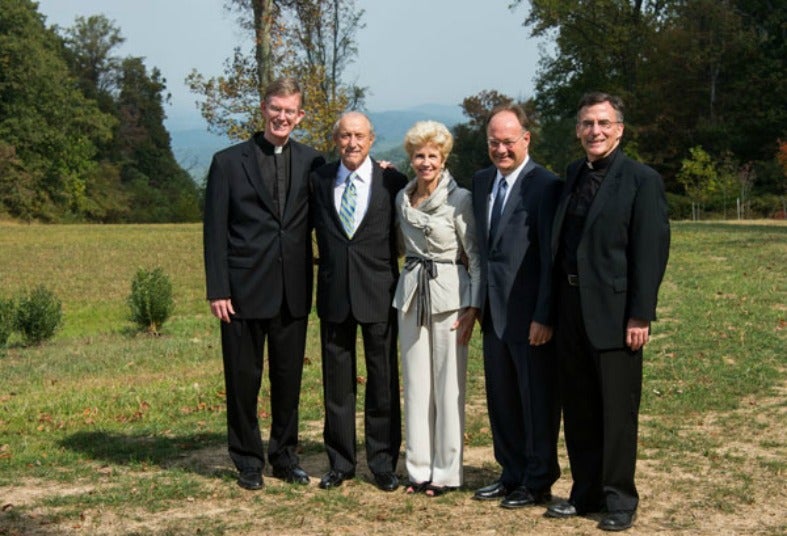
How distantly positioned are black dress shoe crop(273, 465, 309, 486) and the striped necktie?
4.93 ft

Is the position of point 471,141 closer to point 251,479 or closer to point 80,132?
point 80,132

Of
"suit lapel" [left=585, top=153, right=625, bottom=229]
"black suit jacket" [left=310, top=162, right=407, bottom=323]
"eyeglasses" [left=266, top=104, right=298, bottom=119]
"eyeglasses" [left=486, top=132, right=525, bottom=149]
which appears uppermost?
"eyeglasses" [left=266, top=104, right=298, bottom=119]

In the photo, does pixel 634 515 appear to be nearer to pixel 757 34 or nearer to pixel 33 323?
Result: pixel 33 323

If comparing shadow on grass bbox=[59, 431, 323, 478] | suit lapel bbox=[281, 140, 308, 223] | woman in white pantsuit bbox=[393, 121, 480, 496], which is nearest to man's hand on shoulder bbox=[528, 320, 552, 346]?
woman in white pantsuit bbox=[393, 121, 480, 496]

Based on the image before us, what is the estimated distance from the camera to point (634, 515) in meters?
5.86

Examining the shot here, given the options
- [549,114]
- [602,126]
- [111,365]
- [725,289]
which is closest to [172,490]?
[602,126]

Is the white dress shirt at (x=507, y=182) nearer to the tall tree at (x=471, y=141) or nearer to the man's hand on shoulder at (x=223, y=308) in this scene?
the man's hand on shoulder at (x=223, y=308)

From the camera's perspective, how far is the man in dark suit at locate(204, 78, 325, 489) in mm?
6539

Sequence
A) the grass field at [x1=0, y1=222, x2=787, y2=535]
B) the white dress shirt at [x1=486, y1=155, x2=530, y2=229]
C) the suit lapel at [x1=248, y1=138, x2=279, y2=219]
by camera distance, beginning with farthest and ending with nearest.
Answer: the suit lapel at [x1=248, y1=138, x2=279, y2=219], the white dress shirt at [x1=486, y1=155, x2=530, y2=229], the grass field at [x1=0, y1=222, x2=787, y2=535]

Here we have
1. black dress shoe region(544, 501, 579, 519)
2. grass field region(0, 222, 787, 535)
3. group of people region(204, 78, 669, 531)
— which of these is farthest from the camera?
grass field region(0, 222, 787, 535)

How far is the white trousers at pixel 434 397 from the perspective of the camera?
6.32m

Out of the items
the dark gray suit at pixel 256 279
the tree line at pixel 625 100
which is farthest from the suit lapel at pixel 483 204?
the tree line at pixel 625 100

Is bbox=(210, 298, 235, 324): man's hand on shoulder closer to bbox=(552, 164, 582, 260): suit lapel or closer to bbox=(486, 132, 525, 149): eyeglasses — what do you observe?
bbox=(486, 132, 525, 149): eyeglasses

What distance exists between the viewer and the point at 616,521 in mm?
5676
